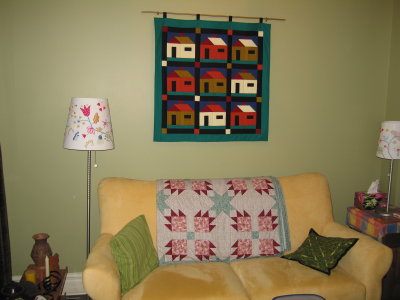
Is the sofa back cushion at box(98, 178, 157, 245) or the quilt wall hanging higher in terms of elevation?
the quilt wall hanging

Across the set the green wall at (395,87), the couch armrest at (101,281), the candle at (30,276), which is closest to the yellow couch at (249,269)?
the couch armrest at (101,281)

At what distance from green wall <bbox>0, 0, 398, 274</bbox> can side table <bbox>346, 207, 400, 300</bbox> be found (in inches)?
15.3

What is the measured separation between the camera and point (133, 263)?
180 centimetres

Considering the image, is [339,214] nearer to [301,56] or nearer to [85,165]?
[301,56]

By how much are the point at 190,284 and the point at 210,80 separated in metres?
1.51

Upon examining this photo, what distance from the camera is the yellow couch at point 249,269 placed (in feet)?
5.74

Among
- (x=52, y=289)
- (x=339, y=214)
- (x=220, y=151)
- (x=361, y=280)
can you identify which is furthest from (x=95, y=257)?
(x=339, y=214)

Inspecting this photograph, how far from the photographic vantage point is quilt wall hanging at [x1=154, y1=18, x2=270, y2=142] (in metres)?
2.49

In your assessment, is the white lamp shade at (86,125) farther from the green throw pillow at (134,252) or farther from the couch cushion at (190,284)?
the couch cushion at (190,284)

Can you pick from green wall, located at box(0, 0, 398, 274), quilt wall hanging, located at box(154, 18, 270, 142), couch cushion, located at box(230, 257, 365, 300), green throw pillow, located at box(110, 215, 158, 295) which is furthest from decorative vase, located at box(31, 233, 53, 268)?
couch cushion, located at box(230, 257, 365, 300)

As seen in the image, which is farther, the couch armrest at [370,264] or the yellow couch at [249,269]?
the couch armrest at [370,264]

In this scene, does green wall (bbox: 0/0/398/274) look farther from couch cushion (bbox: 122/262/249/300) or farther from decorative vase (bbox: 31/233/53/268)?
couch cushion (bbox: 122/262/249/300)

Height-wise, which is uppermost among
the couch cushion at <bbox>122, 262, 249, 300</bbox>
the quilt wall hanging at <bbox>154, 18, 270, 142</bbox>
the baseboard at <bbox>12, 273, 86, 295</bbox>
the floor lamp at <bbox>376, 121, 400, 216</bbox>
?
the quilt wall hanging at <bbox>154, 18, 270, 142</bbox>

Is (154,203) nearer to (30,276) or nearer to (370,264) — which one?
(30,276)
